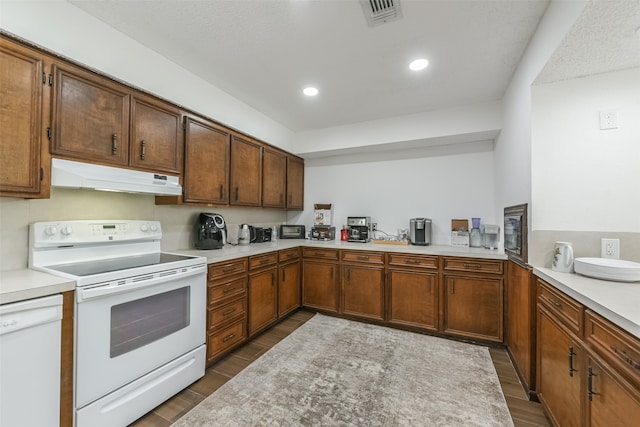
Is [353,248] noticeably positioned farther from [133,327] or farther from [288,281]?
[133,327]

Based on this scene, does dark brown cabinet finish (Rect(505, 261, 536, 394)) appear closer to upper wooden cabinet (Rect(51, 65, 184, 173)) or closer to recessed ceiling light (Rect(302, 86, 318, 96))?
recessed ceiling light (Rect(302, 86, 318, 96))

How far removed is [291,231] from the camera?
3.95m

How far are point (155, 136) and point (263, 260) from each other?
4.94 feet

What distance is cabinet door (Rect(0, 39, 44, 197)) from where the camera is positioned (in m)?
1.36

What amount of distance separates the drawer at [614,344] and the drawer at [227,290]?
2.34 meters

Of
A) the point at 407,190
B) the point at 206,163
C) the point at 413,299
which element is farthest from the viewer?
the point at 407,190

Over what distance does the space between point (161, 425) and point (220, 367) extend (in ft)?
2.03

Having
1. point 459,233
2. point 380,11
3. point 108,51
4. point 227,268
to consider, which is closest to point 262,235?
point 227,268

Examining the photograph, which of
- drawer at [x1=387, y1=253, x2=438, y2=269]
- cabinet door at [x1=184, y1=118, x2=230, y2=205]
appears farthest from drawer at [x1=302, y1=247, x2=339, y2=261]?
cabinet door at [x1=184, y1=118, x2=230, y2=205]

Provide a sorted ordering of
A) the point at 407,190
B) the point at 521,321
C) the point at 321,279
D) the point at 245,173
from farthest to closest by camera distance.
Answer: the point at 407,190 < the point at 321,279 < the point at 245,173 < the point at 521,321

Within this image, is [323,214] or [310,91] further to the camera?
[323,214]

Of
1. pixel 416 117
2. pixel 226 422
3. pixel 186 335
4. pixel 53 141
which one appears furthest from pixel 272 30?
pixel 226 422

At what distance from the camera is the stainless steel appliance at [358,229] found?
3.55 metres

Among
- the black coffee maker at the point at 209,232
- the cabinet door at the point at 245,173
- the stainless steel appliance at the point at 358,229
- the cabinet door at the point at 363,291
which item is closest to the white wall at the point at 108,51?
the cabinet door at the point at 245,173
